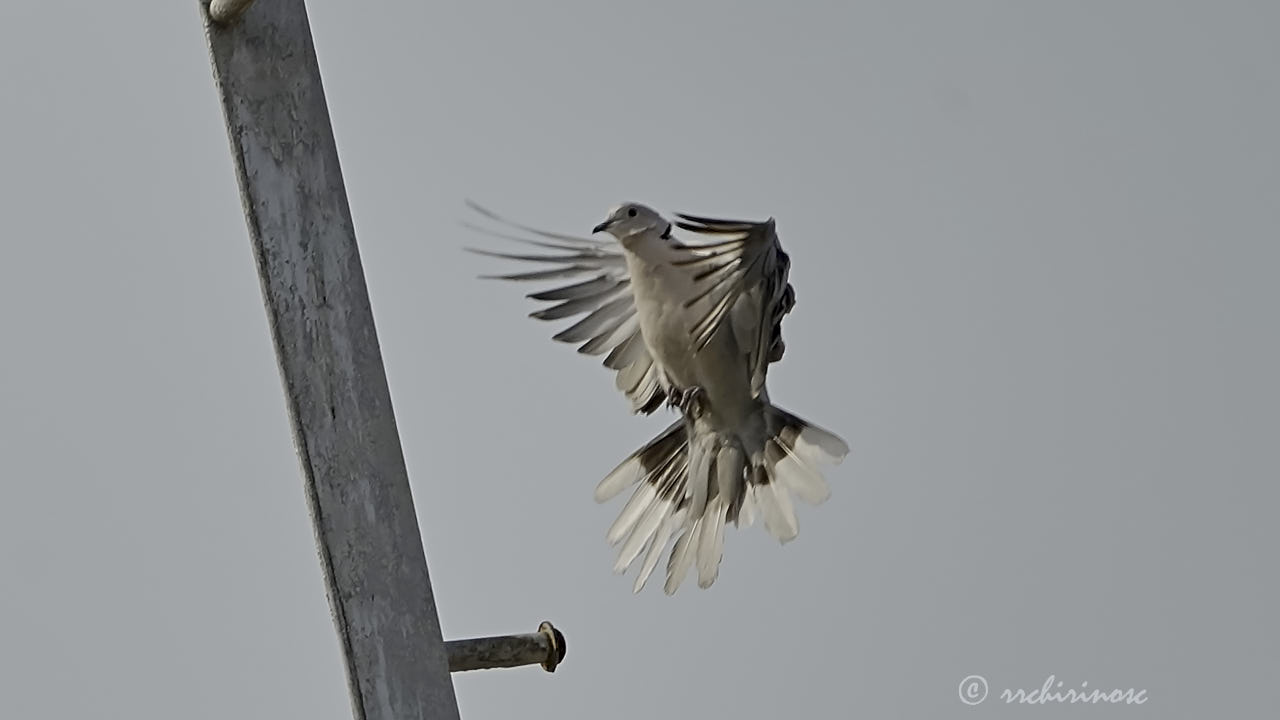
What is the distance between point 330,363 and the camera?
225 cm

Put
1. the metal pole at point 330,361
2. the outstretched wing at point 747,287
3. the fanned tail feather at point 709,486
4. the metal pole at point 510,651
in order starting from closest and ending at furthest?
1. the metal pole at point 330,361
2. the metal pole at point 510,651
3. the outstretched wing at point 747,287
4. the fanned tail feather at point 709,486

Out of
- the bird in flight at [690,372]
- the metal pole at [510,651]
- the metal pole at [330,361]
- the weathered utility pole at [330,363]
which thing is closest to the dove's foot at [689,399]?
the bird in flight at [690,372]

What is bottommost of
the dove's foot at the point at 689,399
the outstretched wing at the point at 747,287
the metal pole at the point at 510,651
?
the metal pole at the point at 510,651

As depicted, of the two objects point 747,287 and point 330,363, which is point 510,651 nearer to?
point 330,363

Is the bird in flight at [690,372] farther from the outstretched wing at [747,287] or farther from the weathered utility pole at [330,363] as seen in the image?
the weathered utility pole at [330,363]

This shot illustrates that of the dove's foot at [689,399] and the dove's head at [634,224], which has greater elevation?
the dove's head at [634,224]

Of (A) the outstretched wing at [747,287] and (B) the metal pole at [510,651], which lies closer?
(B) the metal pole at [510,651]

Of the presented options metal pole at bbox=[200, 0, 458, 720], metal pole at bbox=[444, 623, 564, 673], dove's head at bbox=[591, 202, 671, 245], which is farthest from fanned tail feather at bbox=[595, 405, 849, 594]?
metal pole at bbox=[200, 0, 458, 720]

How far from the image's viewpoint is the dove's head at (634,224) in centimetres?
414

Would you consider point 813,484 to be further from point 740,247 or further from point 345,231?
point 345,231

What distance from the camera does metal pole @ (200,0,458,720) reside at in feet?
7.09

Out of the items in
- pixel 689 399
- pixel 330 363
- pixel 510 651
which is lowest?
pixel 510 651

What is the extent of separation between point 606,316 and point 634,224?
0.32 meters

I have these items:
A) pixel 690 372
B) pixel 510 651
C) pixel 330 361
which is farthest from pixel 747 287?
pixel 330 361
